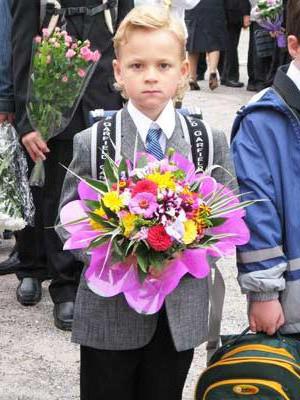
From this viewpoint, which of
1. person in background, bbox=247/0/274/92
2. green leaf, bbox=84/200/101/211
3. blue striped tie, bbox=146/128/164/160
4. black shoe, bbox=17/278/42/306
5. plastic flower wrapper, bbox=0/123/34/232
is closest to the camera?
green leaf, bbox=84/200/101/211

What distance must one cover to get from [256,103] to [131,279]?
750 millimetres

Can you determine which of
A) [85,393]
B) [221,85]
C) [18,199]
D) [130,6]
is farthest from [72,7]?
[221,85]

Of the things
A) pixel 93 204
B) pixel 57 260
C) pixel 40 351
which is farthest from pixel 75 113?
pixel 93 204

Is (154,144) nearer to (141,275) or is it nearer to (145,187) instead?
(145,187)

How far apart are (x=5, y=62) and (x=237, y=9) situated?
8.59 meters

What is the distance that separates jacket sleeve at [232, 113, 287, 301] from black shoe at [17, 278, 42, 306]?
2.24 metres

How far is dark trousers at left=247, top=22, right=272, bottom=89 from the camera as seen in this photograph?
503 inches

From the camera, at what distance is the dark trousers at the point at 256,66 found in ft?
41.9

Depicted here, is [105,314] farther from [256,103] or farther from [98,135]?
[256,103]

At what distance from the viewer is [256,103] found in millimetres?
3164

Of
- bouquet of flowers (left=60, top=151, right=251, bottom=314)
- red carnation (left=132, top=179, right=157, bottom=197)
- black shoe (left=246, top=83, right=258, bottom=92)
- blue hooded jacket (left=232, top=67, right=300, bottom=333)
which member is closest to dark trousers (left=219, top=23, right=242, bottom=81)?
black shoe (left=246, top=83, right=258, bottom=92)

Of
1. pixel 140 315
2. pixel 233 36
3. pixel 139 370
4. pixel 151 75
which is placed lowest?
pixel 233 36

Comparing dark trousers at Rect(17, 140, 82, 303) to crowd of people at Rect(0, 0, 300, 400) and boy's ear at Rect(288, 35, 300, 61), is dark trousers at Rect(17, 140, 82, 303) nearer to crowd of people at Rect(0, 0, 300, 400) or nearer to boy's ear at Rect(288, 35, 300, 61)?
crowd of people at Rect(0, 0, 300, 400)

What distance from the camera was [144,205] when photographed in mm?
2699
